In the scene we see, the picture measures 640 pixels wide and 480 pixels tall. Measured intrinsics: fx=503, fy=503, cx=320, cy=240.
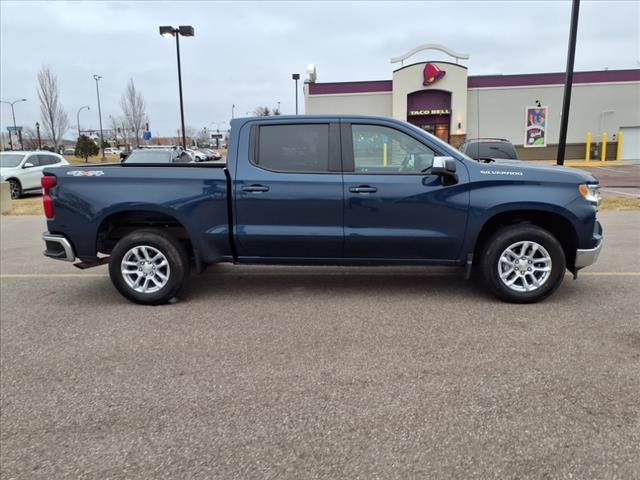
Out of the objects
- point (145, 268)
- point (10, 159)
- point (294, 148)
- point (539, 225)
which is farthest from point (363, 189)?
point (10, 159)

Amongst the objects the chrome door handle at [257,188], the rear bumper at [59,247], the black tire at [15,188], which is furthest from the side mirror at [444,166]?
the black tire at [15,188]

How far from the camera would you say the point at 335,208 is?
5000 millimetres

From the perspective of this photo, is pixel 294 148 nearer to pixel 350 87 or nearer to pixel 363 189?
pixel 363 189

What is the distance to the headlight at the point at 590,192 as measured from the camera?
4887 millimetres

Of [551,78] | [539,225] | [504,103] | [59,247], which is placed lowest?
[59,247]

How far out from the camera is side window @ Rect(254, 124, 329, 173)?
16.7 feet

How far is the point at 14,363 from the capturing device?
3883 mm

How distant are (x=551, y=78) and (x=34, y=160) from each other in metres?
29.8

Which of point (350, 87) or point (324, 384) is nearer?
point (324, 384)

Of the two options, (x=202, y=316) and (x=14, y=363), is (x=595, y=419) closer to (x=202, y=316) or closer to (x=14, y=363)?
(x=202, y=316)

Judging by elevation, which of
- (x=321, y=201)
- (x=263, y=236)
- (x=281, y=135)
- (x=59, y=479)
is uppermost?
(x=281, y=135)

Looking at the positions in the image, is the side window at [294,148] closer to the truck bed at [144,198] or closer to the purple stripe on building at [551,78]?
the truck bed at [144,198]

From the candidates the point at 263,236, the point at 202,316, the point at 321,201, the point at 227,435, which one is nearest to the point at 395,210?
the point at 321,201

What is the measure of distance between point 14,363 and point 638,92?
124 ft
